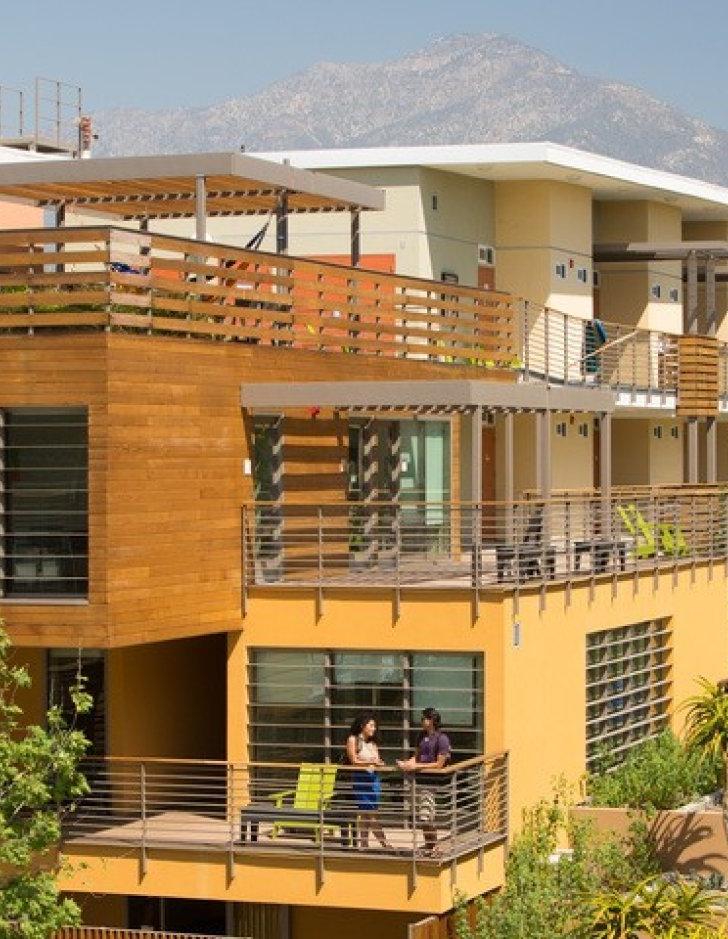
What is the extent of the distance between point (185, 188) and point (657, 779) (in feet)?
32.5

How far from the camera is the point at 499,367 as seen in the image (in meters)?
43.0

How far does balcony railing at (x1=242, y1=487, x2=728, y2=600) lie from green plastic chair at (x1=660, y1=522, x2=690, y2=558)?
0.05 ft

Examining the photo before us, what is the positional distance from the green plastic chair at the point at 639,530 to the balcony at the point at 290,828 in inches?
298

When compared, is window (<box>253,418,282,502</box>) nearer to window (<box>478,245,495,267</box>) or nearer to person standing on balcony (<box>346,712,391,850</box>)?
person standing on balcony (<box>346,712,391,850</box>)

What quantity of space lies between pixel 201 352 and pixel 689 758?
9.33 meters

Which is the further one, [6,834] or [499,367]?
[499,367]

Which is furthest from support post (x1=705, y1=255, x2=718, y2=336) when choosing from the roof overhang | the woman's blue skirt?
the woman's blue skirt

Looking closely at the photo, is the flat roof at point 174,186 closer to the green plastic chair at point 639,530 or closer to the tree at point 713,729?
the green plastic chair at point 639,530

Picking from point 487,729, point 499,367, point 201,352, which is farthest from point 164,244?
point 499,367

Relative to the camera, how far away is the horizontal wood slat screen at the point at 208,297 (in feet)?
106

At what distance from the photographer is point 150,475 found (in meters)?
32.5

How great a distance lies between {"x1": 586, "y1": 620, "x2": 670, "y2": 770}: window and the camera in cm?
3788

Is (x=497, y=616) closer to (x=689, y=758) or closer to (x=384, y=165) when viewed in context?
(x=689, y=758)

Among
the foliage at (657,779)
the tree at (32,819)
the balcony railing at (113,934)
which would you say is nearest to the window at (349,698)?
the balcony railing at (113,934)
